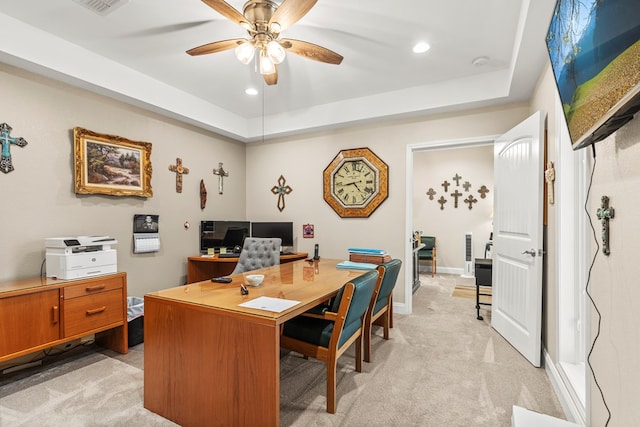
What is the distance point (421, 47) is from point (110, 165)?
10.8 ft

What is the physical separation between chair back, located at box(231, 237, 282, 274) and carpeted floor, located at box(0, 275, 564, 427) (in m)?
1.08

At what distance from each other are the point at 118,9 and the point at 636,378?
351 centimetres

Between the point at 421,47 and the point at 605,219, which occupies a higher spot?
the point at 421,47

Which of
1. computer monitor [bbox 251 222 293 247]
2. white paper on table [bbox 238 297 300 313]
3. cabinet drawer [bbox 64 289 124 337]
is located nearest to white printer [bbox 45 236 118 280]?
cabinet drawer [bbox 64 289 124 337]

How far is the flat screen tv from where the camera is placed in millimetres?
845

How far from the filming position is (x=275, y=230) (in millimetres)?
4691

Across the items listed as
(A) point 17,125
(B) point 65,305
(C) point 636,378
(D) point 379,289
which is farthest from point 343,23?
(B) point 65,305

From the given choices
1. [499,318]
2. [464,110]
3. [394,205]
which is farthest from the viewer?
[394,205]

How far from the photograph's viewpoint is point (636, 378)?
1.07m

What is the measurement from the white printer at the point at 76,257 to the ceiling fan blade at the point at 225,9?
2.17 meters

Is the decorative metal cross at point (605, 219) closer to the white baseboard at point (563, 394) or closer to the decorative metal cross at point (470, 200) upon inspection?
the white baseboard at point (563, 394)

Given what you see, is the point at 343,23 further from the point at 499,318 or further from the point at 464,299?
the point at 464,299

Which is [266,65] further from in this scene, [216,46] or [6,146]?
[6,146]

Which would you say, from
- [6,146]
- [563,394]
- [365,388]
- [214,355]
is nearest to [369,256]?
[365,388]
